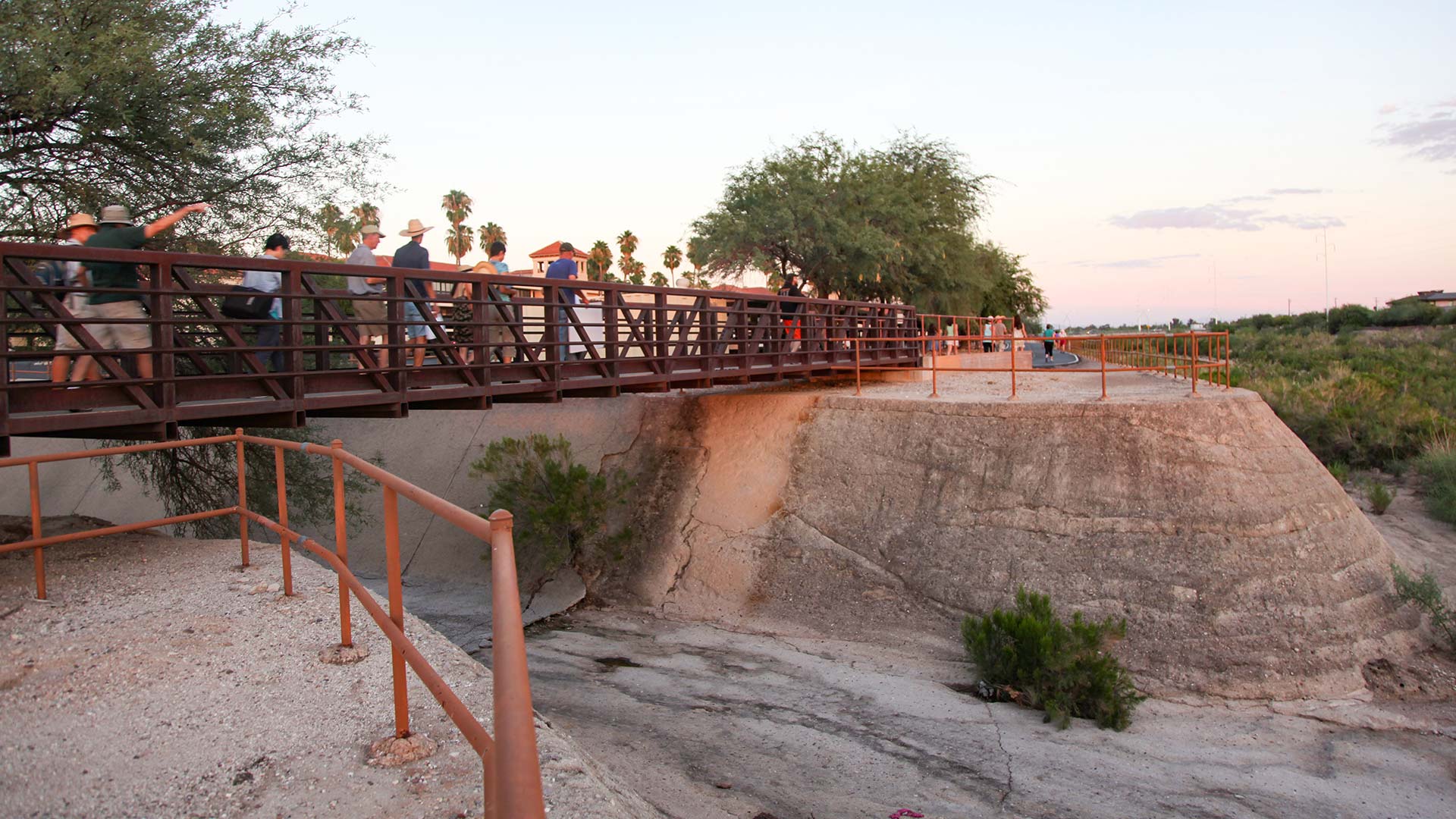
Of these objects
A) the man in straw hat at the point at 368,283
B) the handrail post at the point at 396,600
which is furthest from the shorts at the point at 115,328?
the handrail post at the point at 396,600

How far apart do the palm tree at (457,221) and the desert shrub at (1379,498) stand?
57.8 meters

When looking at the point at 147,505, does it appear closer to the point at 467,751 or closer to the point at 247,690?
the point at 247,690

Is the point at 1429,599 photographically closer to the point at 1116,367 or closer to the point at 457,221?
the point at 1116,367

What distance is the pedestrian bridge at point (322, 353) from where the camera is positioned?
675 centimetres

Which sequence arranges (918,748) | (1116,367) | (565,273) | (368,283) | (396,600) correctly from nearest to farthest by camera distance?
(396,600) < (918,748) < (368,283) < (565,273) < (1116,367)

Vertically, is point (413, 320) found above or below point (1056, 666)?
above

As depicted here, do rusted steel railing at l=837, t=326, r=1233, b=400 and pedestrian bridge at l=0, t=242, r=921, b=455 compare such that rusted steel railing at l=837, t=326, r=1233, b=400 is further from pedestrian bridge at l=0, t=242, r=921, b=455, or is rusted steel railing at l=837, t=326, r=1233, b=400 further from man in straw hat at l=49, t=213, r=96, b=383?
man in straw hat at l=49, t=213, r=96, b=383

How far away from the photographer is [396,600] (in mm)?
4219

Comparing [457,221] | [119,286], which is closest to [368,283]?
[119,286]

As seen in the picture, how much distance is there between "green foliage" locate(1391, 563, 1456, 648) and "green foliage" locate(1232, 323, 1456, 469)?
1040 centimetres

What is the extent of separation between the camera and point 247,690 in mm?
5332

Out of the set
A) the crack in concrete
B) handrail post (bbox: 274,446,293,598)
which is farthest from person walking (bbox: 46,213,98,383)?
the crack in concrete

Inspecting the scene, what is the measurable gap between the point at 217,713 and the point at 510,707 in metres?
3.89

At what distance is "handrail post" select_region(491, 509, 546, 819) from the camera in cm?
191
